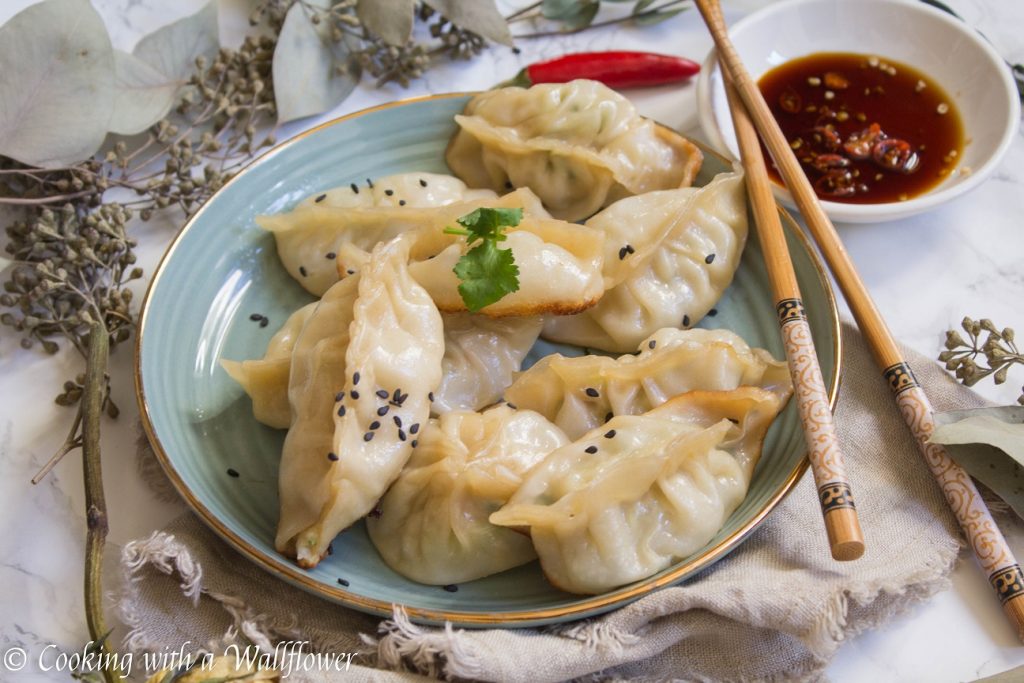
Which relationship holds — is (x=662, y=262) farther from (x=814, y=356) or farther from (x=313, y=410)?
(x=313, y=410)

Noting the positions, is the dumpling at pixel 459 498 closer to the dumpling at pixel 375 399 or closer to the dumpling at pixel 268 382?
the dumpling at pixel 375 399

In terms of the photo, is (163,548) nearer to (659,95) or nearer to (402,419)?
(402,419)

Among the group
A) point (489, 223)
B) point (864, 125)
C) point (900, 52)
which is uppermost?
point (489, 223)

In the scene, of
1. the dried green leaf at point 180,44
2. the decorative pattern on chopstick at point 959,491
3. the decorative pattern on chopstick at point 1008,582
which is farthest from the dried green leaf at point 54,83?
the decorative pattern on chopstick at point 1008,582

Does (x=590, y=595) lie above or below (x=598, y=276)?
below

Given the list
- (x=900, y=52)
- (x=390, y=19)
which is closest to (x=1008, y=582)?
(x=900, y=52)

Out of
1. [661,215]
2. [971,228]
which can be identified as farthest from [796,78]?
[661,215]

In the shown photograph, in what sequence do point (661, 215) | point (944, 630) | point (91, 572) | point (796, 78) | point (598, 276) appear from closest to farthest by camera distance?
point (91, 572), point (944, 630), point (598, 276), point (661, 215), point (796, 78)
